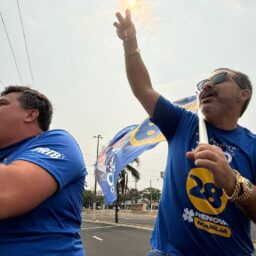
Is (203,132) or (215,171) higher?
(203,132)

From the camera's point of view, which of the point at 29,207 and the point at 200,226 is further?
the point at 200,226

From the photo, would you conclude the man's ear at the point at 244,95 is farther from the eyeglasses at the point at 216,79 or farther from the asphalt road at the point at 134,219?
the asphalt road at the point at 134,219

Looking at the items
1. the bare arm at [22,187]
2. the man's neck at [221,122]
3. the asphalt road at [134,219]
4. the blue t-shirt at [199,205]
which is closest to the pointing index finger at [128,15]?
the blue t-shirt at [199,205]

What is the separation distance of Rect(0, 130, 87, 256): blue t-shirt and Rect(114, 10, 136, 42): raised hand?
1039 millimetres

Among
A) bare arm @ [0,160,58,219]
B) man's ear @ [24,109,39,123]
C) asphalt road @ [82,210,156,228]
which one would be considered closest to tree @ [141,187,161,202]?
asphalt road @ [82,210,156,228]

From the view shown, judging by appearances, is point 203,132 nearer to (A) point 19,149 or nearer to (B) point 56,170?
(B) point 56,170

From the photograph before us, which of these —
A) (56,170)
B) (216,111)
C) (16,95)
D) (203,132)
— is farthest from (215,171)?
(16,95)

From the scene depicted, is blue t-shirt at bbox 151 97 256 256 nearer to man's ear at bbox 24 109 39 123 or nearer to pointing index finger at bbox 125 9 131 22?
pointing index finger at bbox 125 9 131 22

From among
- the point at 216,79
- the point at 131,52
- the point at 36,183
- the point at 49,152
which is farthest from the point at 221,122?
the point at 36,183

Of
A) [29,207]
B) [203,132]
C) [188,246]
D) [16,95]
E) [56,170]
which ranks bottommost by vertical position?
[188,246]

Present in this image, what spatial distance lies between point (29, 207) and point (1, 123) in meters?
0.70

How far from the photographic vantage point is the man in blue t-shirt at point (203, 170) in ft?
8.72

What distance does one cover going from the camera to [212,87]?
3.17 m

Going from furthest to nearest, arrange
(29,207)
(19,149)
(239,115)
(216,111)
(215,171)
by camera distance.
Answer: (239,115)
(216,111)
(19,149)
(29,207)
(215,171)
